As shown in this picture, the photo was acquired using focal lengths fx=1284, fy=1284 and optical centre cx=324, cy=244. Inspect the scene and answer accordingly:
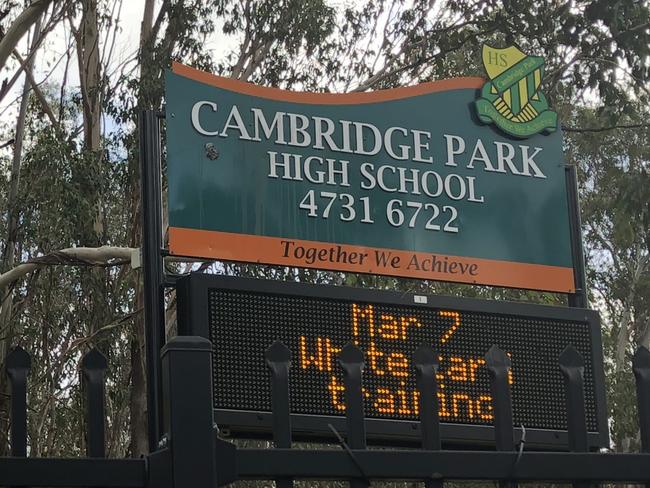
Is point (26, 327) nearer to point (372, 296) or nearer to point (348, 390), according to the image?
point (372, 296)

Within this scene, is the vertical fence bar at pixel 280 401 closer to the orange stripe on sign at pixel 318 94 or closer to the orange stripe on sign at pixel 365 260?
the orange stripe on sign at pixel 365 260

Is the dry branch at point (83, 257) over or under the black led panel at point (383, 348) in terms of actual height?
over

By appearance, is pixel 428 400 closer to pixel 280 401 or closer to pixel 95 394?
pixel 280 401

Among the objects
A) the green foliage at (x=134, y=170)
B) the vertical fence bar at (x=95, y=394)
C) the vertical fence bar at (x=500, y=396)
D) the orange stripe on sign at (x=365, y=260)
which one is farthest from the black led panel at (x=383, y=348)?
the green foliage at (x=134, y=170)

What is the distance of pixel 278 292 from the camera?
16.5 feet

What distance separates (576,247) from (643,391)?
3.22m

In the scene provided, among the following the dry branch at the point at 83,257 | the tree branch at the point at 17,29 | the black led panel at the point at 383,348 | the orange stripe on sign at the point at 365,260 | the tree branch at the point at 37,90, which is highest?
the tree branch at the point at 37,90

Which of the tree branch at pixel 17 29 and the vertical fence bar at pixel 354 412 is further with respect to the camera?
the tree branch at pixel 17 29

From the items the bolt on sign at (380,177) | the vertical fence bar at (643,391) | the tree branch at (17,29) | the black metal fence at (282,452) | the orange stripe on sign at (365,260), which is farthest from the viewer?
the tree branch at (17,29)

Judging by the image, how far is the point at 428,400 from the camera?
287 centimetres

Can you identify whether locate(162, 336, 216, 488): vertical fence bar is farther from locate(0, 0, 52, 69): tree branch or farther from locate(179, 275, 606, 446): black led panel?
locate(0, 0, 52, 69): tree branch

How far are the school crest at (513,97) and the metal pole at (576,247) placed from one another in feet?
0.96

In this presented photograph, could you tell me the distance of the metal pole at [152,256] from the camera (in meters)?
5.12

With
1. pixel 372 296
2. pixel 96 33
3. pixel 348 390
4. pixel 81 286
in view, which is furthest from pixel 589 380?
pixel 96 33
